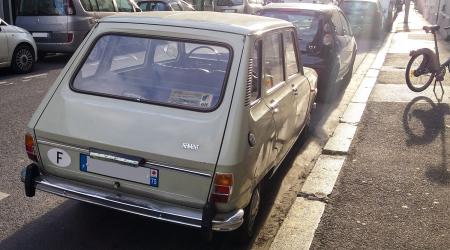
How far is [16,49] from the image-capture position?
420 inches

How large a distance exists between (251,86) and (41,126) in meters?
1.52

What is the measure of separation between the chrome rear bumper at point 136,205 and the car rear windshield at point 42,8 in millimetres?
9398

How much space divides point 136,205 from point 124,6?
1167 centimetres

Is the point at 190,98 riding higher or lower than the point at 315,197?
higher

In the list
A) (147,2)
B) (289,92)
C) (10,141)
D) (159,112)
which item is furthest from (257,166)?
(147,2)

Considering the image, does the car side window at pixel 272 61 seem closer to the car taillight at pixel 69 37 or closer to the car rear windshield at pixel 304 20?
the car rear windshield at pixel 304 20

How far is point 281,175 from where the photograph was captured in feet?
18.1

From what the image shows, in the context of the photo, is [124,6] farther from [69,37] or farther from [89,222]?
[89,222]

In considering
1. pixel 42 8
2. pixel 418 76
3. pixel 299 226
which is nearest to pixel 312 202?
pixel 299 226

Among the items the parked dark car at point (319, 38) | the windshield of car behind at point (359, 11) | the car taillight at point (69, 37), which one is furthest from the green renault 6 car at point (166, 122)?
the windshield of car behind at point (359, 11)

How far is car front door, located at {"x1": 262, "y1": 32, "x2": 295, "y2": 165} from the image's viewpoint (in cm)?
406

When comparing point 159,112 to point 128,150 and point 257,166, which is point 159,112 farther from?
point 257,166

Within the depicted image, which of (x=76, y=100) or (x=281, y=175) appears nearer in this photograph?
(x=76, y=100)

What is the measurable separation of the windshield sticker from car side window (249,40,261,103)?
0.35 m
